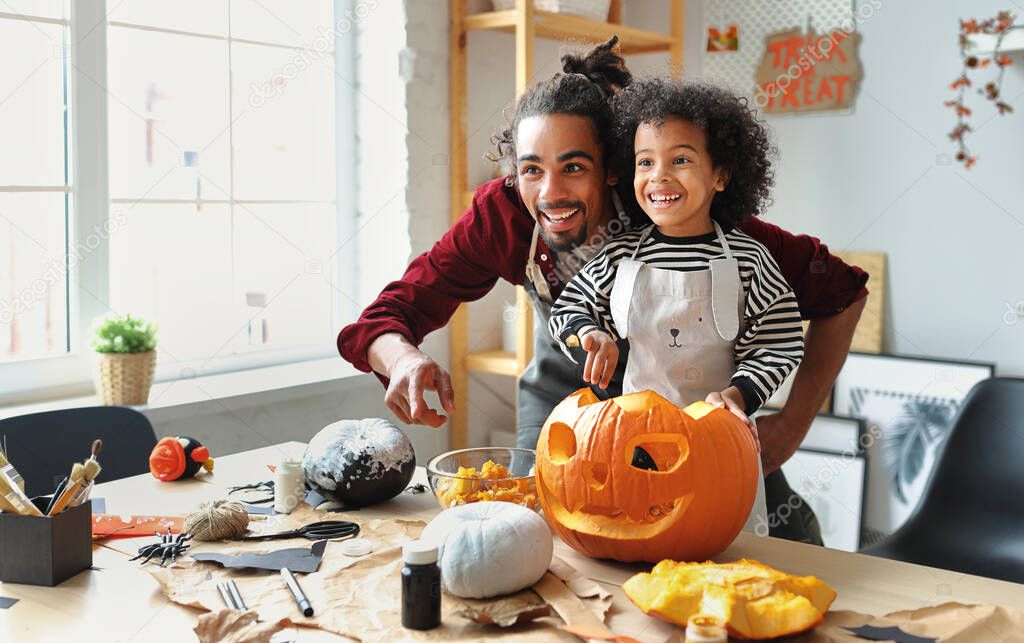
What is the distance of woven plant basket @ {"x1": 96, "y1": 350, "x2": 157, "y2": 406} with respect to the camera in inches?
83.5

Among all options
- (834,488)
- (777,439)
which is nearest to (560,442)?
(777,439)

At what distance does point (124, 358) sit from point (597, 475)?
1326mm

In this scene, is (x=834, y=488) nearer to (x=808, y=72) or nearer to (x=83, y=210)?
(x=808, y=72)

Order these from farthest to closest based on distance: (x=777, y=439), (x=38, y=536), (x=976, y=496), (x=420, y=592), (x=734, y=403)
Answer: (x=976, y=496) → (x=777, y=439) → (x=734, y=403) → (x=38, y=536) → (x=420, y=592)

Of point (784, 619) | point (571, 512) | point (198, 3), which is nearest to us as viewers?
point (784, 619)

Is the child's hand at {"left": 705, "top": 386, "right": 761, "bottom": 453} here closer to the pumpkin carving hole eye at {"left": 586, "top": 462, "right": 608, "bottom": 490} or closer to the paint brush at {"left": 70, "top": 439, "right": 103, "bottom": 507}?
the pumpkin carving hole eye at {"left": 586, "top": 462, "right": 608, "bottom": 490}

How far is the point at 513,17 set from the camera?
2686 millimetres

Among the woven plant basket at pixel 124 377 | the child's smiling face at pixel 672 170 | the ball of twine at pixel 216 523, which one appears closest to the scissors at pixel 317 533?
the ball of twine at pixel 216 523

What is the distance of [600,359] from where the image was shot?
129cm

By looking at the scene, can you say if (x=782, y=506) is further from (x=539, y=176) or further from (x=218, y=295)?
(x=218, y=295)

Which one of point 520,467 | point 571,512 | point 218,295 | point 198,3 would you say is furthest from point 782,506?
point 198,3

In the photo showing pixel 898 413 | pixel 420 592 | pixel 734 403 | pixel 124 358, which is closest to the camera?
pixel 420 592

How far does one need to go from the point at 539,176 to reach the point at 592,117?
0.12 m

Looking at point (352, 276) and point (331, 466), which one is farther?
point (352, 276)
